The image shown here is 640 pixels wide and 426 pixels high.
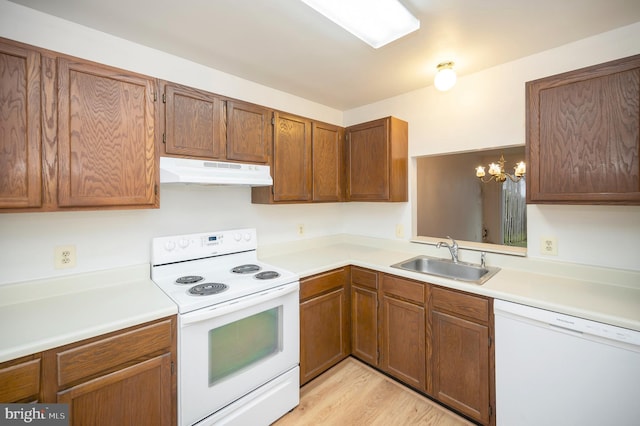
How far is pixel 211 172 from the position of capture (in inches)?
69.6

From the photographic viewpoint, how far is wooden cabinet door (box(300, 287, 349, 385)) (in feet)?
6.66

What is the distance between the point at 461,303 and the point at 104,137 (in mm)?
2247

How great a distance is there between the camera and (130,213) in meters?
1.77

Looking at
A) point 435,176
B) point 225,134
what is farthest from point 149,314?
point 435,176

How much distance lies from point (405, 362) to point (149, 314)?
5.67 feet

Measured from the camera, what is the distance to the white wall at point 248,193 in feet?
4.87

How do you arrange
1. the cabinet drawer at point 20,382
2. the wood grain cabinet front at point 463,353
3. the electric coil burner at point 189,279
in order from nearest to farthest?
1. the cabinet drawer at point 20,382
2. the wood grain cabinet front at point 463,353
3. the electric coil burner at point 189,279

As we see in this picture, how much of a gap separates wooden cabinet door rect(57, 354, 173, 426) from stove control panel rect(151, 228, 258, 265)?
2.23ft

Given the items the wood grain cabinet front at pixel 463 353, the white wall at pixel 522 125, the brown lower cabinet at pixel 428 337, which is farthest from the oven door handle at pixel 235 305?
the white wall at pixel 522 125

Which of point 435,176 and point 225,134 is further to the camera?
point 435,176

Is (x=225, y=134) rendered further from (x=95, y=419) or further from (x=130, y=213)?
(x=95, y=419)

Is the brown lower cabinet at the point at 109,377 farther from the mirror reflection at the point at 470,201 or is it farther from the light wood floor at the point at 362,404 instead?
the mirror reflection at the point at 470,201

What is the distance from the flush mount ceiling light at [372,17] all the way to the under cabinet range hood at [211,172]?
1056 mm

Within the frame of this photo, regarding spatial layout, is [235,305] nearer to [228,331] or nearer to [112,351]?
[228,331]
